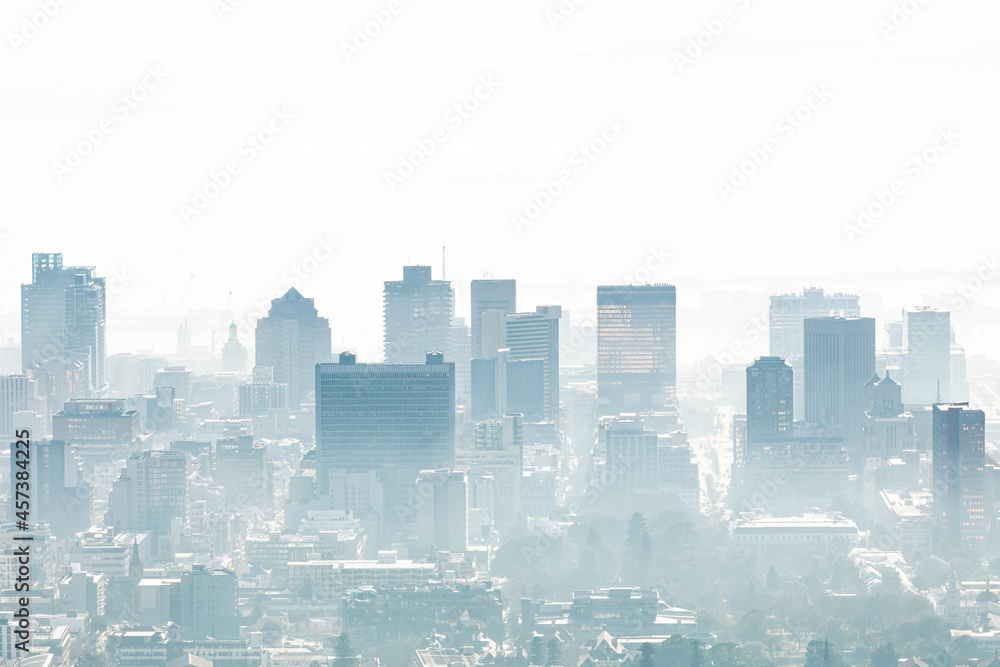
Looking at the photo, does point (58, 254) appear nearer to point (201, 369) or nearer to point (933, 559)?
point (201, 369)

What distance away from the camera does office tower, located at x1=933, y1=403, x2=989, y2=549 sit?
38.4 m

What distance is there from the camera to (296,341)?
196 feet

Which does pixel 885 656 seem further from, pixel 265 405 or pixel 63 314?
pixel 63 314

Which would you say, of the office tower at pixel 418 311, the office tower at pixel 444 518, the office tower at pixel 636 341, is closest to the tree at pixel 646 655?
the office tower at pixel 444 518

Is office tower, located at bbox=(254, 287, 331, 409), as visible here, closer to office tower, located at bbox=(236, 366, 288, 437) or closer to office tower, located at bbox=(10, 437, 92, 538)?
office tower, located at bbox=(236, 366, 288, 437)

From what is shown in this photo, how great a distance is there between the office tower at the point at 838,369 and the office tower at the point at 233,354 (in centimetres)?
2500

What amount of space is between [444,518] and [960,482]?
945cm

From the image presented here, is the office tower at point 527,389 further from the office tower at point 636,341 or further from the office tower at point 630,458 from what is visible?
the office tower at point 636,341

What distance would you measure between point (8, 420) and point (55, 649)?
1013 inches

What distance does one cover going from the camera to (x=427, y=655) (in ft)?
94.0

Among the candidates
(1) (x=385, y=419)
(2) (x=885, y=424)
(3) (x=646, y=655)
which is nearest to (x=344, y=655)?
(3) (x=646, y=655)

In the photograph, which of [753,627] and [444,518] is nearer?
[753,627]

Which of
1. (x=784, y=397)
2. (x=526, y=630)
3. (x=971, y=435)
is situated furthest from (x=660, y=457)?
(x=526, y=630)

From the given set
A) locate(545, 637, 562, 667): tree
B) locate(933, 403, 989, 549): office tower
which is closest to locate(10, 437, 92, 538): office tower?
locate(545, 637, 562, 667): tree
